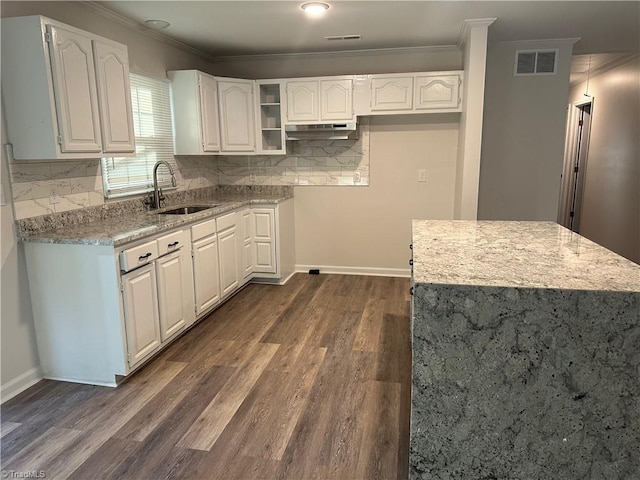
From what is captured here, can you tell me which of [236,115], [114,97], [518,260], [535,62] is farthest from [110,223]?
[535,62]

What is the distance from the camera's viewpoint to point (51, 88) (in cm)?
247

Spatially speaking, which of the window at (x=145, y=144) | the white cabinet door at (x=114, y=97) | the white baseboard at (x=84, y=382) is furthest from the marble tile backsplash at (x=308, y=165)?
the white baseboard at (x=84, y=382)

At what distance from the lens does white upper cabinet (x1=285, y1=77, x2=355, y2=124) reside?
4.45 meters

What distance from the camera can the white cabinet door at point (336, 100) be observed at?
443 cm

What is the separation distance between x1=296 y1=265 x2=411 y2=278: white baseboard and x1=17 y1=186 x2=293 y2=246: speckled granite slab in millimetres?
1239

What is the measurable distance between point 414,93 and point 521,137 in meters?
1.20

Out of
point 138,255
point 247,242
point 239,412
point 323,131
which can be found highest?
point 323,131

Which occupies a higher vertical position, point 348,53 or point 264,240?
point 348,53

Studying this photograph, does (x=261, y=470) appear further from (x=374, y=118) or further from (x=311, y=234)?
(x=374, y=118)

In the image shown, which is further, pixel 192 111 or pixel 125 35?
pixel 192 111

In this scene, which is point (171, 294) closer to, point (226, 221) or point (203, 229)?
point (203, 229)

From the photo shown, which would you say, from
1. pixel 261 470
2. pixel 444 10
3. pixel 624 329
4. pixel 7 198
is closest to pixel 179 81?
pixel 7 198

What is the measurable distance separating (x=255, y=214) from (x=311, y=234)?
0.87 meters

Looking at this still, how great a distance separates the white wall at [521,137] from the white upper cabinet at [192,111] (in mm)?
2813
